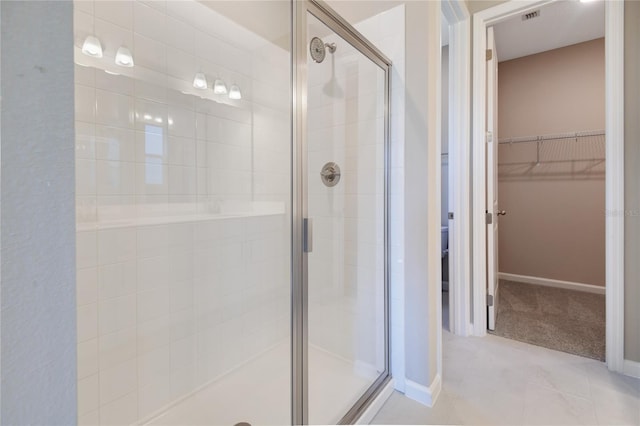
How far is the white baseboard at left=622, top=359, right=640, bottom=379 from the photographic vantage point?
1671 mm

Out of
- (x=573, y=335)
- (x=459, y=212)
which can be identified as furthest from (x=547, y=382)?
(x=459, y=212)

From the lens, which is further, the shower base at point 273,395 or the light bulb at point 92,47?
the shower base at point 273,395

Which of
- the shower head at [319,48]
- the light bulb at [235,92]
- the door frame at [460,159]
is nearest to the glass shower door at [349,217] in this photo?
the shower head at [319,48]

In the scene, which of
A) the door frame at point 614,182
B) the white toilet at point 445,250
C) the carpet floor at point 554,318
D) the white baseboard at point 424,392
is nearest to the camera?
the white baseboard at point 424,392

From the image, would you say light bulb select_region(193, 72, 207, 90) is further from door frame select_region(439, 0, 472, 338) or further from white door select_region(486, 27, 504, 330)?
white door select_region(486, 27, 504, 330)

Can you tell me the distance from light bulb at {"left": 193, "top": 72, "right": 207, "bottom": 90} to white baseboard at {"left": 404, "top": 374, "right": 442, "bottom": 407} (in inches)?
74.9

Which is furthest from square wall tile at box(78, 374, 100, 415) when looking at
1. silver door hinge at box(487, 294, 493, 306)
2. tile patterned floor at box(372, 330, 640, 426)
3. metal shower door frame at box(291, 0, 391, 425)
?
silver door hinge at box(487, 294, 493, 306)

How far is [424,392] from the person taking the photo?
1.48 metres

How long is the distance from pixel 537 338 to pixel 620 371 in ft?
1.47

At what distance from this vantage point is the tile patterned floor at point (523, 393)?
138 cm

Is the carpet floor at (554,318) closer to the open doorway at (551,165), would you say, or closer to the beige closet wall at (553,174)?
the open doorway at (551,165)

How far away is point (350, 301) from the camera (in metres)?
1.68

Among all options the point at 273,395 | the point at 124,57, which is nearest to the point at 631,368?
the point at 273,395

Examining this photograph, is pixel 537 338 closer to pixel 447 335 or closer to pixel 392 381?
pixel 447 335
